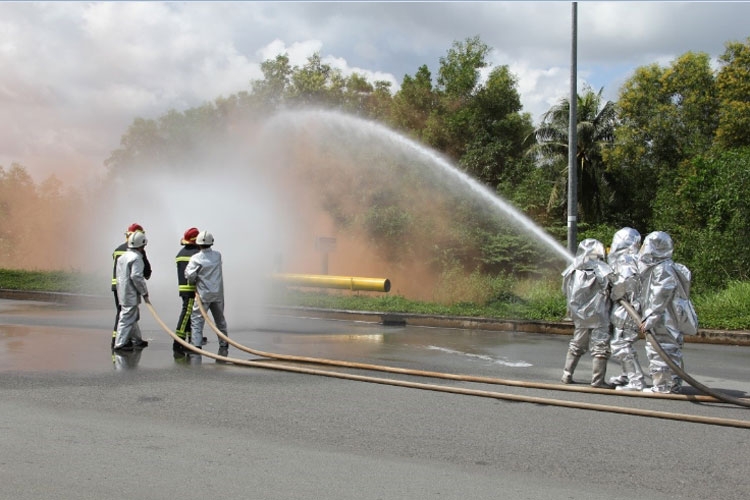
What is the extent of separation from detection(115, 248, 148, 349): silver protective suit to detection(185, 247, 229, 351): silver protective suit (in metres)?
0.63

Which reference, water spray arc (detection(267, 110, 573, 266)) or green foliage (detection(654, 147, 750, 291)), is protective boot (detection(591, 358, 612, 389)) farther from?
water spray arc (detection(267, 110, 573, 266))

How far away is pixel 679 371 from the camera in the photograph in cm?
696

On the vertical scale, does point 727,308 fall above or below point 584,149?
below

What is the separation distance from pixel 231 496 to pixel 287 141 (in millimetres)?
23601

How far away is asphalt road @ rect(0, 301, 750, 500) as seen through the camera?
4578 millimetres

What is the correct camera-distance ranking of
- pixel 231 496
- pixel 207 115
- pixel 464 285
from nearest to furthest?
pixel 231 496 → pixel 464 285 → pixel 207 115

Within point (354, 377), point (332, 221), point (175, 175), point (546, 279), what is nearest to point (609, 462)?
point (354, 377)

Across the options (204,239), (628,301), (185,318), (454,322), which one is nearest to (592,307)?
(628,301)

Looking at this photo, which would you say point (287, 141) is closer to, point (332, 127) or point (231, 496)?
point (332, 127)

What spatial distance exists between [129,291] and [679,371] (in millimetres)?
6815

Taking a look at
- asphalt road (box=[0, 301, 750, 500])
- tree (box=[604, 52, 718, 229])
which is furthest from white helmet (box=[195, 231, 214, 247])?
tree (box=[604, 52, 718, 229])

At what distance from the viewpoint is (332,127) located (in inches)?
1074

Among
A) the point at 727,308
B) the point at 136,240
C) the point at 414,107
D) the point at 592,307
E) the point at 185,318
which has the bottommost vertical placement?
the point at 185,318

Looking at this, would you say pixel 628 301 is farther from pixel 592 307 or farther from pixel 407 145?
pixel 407 145
